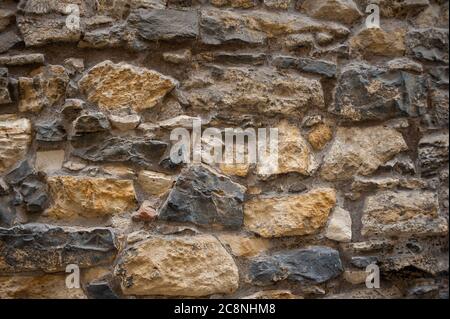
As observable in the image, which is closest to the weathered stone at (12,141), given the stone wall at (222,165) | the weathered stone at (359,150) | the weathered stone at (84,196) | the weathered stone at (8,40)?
the stone wall at (222,165)

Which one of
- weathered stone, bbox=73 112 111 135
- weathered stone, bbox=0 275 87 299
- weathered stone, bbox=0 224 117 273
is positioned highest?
weathered stone, bbox=73 112 111 135

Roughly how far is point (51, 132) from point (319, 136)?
96 cm

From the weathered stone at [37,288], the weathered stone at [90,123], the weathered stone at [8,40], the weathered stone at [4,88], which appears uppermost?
the weathered stone at [8,40]

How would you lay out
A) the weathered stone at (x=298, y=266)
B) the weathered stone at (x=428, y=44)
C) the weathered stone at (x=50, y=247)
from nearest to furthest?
the weathered stone at (x=50, y=247) → the weathered stone at (x=298, y=266) → the weathered stone at (x=428, y=44)

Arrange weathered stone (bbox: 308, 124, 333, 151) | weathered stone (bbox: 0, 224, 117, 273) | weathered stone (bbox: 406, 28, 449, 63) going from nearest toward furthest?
1. weathered stone (bbox: 0, 224, 117, 273)
2. weathered stone (bbox: 308, 124, 333, 151)
3. weathered stone (bbox: 406, 28, 449, 63)

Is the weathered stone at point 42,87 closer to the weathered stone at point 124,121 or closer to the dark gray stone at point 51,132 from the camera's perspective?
the dark gray stone at point 51,132

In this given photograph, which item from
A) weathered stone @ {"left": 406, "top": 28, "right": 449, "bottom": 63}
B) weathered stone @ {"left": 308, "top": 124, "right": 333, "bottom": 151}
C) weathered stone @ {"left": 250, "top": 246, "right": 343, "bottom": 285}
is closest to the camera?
weathered stone @ {"left": 250, "top": 246, "right": 343, "bottom": 285}

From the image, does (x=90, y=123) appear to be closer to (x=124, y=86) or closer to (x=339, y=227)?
(x=124, y=86)

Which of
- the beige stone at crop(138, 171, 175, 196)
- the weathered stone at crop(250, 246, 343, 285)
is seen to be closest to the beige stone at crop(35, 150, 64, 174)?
the beige stone at crop(138, 171, 175, 196)

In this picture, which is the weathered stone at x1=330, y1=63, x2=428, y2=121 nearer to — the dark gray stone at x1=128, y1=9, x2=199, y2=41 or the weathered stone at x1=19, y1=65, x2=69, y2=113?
the dark gray stone at x1=128, y1=9, x2=199, y2=41

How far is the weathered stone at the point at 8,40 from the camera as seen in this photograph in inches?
61.0

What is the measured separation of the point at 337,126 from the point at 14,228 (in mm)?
1208

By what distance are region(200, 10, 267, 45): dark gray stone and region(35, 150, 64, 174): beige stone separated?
0.66m

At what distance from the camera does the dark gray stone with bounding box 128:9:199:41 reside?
1.61 meters
